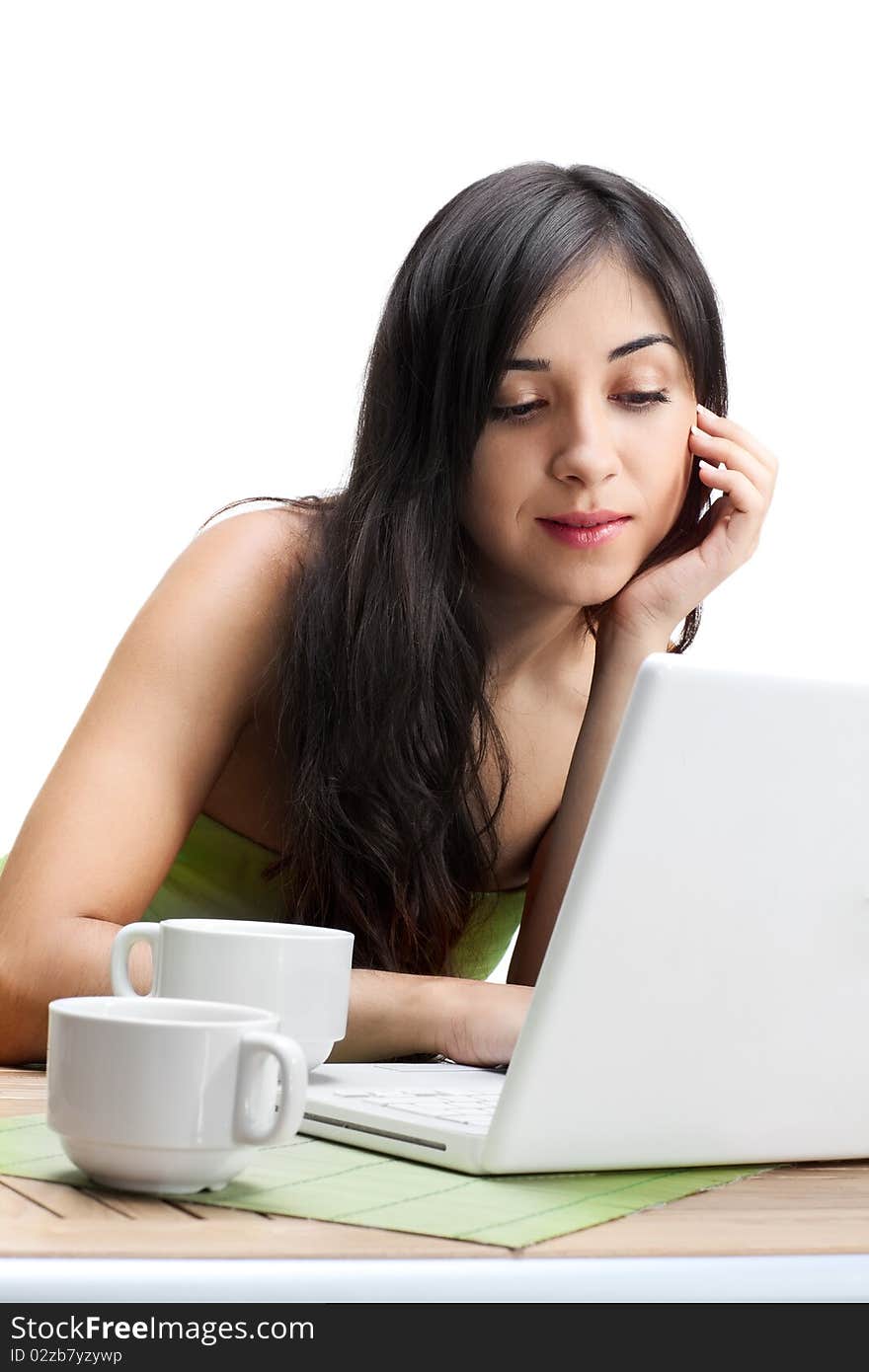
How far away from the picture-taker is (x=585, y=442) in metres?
1.43

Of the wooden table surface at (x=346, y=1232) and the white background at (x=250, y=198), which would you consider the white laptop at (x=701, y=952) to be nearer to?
the wooden table surface at (x=346, y=1232)

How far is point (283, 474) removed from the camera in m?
3.50

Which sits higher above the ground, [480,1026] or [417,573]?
[417,573]

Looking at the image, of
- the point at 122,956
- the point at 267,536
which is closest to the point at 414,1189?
the point at 122,956

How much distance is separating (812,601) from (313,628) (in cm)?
252

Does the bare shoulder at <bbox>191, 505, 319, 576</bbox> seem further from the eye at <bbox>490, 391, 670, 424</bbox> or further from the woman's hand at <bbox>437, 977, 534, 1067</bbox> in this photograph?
the woman's hand at <bbox>437, 977, 534, 1067</bbox>

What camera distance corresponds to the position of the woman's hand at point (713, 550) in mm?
1645

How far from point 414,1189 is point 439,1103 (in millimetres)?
181

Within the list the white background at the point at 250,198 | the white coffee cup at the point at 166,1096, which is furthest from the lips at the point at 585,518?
the white background at the point at 250,198

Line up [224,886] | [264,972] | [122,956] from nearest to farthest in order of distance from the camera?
[264,972]
[122,956]
[224,886]

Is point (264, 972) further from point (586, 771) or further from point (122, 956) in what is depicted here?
point (586, 771)

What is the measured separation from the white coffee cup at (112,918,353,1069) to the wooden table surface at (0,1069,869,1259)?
20 centimetres
